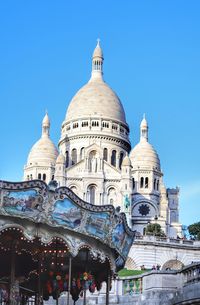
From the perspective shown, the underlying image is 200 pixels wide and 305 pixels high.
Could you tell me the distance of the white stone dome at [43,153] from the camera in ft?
323

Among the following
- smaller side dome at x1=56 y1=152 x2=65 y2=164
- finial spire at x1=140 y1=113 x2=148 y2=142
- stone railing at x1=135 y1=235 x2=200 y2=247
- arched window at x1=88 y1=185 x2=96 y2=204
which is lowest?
stone railing at x1=135 y1=235 x2=200 y2=247

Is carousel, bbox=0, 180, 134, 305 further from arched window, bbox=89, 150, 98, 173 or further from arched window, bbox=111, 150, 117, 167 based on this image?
arched window, bbox=111, 150, 117, 167

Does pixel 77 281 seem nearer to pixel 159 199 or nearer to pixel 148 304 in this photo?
pixel 148 304

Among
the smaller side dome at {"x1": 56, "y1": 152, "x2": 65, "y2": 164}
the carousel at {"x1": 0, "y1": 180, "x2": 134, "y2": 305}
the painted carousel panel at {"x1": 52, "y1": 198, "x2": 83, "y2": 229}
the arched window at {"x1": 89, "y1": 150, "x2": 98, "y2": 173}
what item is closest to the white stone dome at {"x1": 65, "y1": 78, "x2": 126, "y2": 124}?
the arched window at {"x1": 89, "y1": 150, "x2": 98, "y2": 173}

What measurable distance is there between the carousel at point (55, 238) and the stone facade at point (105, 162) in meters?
57.4

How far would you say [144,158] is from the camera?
9700 cm

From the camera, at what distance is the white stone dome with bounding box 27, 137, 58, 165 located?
98.3 metres

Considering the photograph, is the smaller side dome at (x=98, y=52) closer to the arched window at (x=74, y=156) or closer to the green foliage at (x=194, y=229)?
the arched window at (x=74, y=156)

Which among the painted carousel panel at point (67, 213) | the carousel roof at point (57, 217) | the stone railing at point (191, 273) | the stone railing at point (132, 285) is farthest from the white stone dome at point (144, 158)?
the painted carousel panel at point (67, 213)

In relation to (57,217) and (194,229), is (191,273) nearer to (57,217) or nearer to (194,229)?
(57,217)

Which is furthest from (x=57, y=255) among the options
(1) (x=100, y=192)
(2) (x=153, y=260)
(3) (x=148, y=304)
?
A: (1) (x=100, y=192)

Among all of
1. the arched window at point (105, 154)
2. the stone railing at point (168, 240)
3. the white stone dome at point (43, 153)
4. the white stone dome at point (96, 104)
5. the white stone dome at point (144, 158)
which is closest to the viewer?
the stone railing at point (168, 240)

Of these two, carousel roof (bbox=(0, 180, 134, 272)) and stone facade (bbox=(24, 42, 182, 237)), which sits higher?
stone facade (bbox=(24, 42, 182, 237))

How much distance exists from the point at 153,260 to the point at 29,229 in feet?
121
